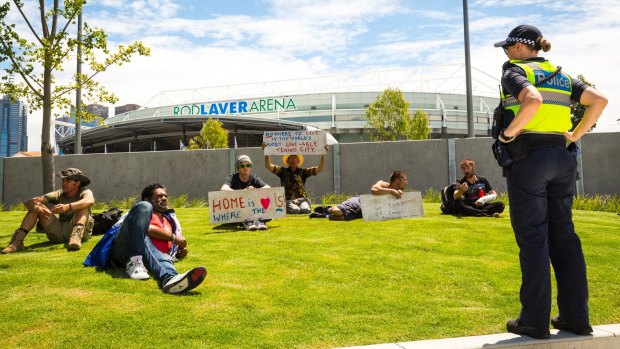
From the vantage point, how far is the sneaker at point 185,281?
4.68 meters

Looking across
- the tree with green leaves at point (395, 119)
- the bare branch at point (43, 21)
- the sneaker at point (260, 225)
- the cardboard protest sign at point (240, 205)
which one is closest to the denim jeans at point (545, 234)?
the sneaker at point (260, 225)

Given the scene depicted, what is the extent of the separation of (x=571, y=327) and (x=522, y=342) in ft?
1.54

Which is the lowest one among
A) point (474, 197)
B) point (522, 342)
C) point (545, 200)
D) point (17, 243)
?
point (522, 342)

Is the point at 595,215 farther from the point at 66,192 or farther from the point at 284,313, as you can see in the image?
the point at 66,192

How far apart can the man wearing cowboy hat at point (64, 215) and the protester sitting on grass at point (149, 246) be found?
1330 mm

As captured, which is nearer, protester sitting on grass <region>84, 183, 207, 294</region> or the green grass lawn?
the green grass lawn

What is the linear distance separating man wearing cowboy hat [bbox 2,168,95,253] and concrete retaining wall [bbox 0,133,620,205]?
8598 millimetres

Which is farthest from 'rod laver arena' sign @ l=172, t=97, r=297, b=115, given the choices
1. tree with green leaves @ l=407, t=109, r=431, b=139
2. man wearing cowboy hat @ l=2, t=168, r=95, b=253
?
man wearing cowboy hat @ l=2, t=168, r=95, b=253

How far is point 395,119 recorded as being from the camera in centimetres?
4591

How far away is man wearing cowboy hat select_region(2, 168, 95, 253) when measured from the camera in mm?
6781

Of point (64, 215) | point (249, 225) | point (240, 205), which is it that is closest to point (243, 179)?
point (240, 205)

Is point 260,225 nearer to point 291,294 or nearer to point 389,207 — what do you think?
point 389,207

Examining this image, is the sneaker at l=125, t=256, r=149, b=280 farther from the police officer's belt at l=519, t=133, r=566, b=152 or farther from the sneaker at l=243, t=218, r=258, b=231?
the police officer's belt at l=519, t=133, r=566, b=152

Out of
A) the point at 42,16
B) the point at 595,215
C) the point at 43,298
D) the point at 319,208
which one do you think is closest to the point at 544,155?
the point at 43,298
